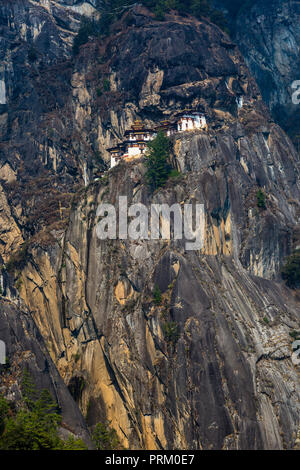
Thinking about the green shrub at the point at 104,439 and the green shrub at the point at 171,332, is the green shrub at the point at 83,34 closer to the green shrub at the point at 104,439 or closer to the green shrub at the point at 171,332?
the green shrub at the point at 171,332

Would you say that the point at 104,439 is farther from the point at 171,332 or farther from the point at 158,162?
the point at 158,162

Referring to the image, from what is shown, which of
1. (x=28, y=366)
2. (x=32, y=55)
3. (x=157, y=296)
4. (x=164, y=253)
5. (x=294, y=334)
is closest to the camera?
(x=28, y=366)

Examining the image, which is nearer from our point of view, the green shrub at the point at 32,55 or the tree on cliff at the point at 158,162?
the tree on cliff at the point at 158,162

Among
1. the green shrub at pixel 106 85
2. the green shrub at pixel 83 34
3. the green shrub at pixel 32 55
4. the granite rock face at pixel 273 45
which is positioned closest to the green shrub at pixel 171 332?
the green shrub at pixel 106 85

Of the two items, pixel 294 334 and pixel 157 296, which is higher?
pixel 157 296

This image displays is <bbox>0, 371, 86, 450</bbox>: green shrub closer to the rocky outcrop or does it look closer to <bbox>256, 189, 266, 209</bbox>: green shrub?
the rocky outcrop

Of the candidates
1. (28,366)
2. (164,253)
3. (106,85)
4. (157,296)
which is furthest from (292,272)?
(106,85)
